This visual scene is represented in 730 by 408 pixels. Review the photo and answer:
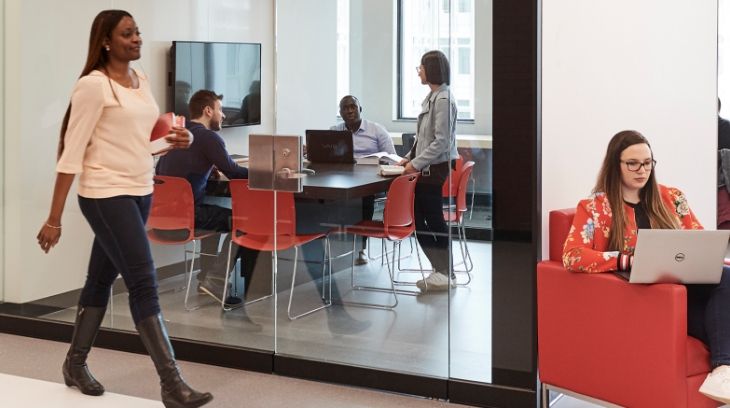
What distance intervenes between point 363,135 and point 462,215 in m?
0.57

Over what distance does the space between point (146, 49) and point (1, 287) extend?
170cm

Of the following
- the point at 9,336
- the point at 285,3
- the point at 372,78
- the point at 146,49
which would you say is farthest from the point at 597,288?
the point at 9,336

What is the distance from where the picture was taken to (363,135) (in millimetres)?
4367

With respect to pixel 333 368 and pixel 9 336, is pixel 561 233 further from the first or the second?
pixel 9 336

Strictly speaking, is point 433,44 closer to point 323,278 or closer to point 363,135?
point 363,135

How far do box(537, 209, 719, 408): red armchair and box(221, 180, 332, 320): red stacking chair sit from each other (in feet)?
3.71

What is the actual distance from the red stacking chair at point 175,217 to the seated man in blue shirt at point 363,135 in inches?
32.9

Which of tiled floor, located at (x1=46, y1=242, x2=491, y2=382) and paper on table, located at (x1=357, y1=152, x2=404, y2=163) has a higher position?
paper on table, located at (x1=357, y1=152, x2=404, y2=163)

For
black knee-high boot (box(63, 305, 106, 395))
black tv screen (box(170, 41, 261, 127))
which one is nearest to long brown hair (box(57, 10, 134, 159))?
black knee-high boot (box(63, 305, 106, 395))

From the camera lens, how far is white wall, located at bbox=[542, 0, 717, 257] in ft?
13.5

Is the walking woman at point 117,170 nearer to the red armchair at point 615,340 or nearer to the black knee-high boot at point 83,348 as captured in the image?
the black knee-high boot at point 83,348

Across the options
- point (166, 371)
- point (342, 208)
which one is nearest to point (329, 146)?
point (342, 208)

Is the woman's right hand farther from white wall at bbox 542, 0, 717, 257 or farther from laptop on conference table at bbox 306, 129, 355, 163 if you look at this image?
white wall at bbox 542, 0, 717, 257

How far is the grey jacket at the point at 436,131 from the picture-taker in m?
4.19
